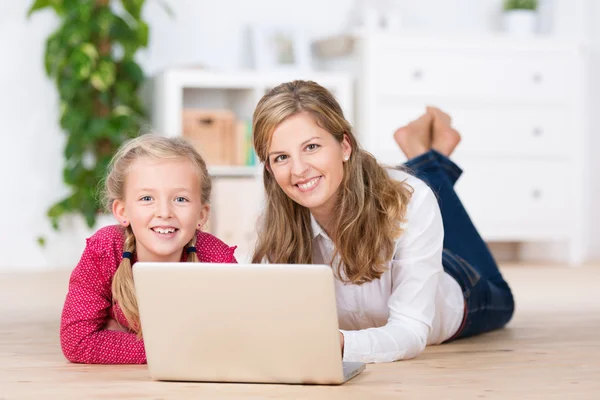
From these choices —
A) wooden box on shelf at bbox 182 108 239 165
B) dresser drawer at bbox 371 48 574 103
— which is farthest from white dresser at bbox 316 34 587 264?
wooden box on shelf at bbox 182 108 239 165

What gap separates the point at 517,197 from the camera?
183 inches

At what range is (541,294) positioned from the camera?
3.41 metres

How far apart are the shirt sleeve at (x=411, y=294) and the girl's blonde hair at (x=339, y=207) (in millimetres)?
29

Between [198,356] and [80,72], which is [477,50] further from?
[198,356]

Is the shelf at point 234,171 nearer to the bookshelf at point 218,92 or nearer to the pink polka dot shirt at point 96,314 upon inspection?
the bookshelf at point 218,92

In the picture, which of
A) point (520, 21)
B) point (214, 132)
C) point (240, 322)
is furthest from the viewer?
point (520, 21)

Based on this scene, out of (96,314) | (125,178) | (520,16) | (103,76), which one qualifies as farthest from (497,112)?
(96,314)

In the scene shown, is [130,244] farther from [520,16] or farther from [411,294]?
[520,16]

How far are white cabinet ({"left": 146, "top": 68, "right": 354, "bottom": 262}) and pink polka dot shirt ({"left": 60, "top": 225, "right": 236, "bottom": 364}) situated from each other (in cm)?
236

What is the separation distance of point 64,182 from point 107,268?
257 centimetres

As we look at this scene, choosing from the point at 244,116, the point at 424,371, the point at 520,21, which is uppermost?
the point at 520,21

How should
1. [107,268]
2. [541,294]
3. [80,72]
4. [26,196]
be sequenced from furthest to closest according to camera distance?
1. [26,196]
2. [80,72]
3. [541,294]
4. [107,268]

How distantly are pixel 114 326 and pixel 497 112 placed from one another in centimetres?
309

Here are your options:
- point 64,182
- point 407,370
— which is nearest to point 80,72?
point 64,182
